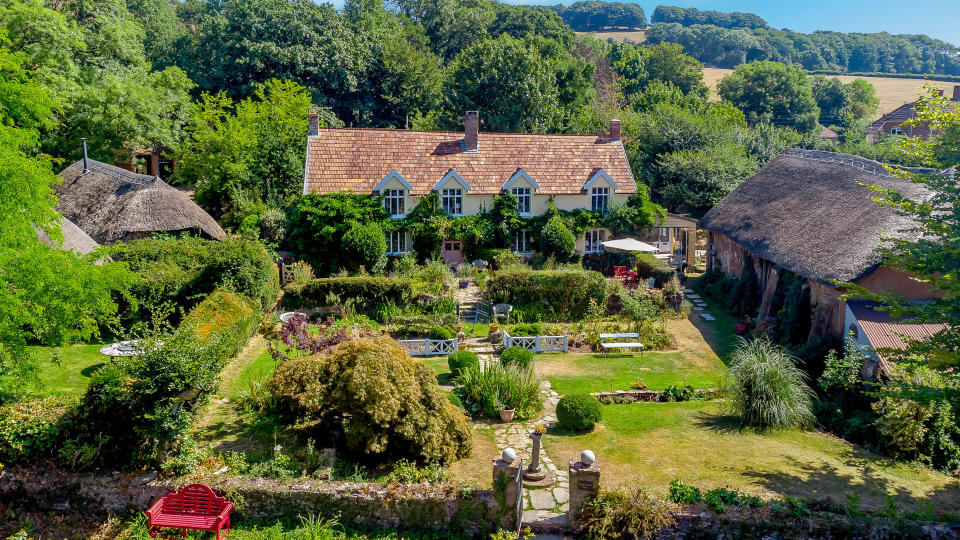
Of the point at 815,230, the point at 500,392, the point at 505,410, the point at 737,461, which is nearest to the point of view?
the point at 737,461

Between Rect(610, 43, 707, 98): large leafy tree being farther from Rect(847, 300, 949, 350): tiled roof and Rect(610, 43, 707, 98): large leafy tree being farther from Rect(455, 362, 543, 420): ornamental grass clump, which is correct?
Rect(455, 362, 543, 420): ornamental grass clump

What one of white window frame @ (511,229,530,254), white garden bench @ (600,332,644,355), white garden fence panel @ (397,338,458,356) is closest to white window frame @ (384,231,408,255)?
white window frame @ (511,229,530,254)

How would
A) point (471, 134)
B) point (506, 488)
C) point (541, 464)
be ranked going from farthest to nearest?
point (471, 134) < point (541, 464) < point (506, 488)

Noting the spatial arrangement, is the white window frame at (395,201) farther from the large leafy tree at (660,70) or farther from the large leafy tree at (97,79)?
the large leafy tree at (660,70)

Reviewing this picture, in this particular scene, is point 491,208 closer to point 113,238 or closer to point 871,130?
point 113,238

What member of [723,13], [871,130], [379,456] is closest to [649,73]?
[871,130]

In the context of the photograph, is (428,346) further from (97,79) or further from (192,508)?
(97,79)

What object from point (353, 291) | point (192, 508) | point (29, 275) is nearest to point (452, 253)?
point (353, 291)

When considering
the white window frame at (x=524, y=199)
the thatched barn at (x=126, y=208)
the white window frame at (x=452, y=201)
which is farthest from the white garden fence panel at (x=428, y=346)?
the thatched barn at (x=126, y=208)
